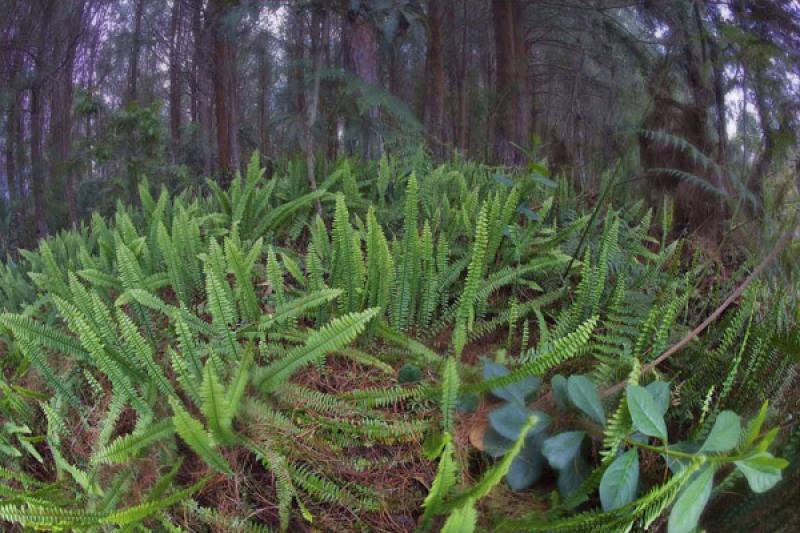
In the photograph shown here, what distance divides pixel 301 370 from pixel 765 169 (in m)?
3.28

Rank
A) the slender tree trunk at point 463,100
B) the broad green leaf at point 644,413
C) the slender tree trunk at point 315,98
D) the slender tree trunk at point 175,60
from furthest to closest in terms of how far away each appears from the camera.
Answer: the slender tree trunk at point 463,100 < the slender tree trunk at point 175,60 < the slender tree trunk at point 315,98 < the broad green leaf at point 644,413

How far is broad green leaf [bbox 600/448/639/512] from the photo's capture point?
1110 mm

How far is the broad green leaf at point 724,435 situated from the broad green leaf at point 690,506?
Result: 0.21 feet

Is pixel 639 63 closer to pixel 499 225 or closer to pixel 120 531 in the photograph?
pixel 499 225

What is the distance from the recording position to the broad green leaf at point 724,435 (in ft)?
3.49

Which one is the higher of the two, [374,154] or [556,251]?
[374,154]

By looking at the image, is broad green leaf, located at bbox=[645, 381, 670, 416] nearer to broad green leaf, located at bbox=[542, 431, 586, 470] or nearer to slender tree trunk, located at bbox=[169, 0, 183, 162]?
broad green leaf, located at bbox=[542, 431, 586, 470]

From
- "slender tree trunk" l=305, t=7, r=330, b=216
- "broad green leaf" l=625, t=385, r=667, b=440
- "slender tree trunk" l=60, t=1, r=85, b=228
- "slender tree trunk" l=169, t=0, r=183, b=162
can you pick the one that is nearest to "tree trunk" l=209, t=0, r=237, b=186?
"slender tree trunk" l=169, t=0, r=183, b=162

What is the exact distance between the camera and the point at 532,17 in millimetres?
8977

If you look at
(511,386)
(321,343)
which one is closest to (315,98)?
(321,343)

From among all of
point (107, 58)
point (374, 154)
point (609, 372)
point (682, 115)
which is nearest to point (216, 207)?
point (374, 154)

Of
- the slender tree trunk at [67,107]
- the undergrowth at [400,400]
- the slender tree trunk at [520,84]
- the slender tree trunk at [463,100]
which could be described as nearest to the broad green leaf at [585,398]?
the undergrowth at [400,400]

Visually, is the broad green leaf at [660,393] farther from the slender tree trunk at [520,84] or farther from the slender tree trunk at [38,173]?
the slender tree trunk at [38,173]

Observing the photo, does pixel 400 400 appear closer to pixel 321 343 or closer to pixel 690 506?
pixel 321 343
